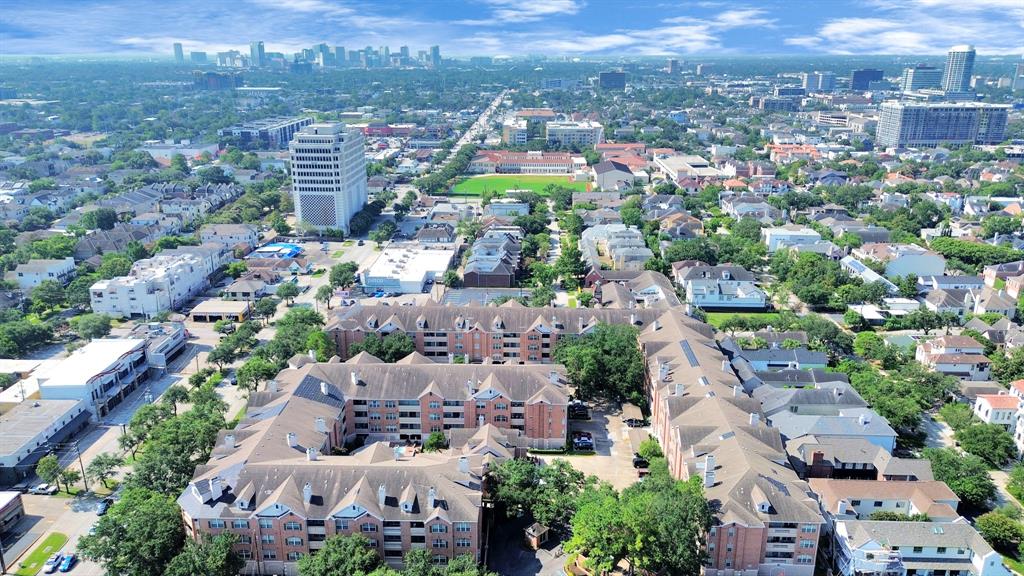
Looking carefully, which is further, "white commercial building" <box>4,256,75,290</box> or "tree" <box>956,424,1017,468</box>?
"white commercial building" <box>4,256,75,290</box>

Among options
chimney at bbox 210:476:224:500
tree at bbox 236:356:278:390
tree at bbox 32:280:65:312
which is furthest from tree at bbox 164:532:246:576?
tree at bbox 32:280:65:312

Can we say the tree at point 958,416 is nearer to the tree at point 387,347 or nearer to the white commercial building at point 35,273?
the tree at point 387,347

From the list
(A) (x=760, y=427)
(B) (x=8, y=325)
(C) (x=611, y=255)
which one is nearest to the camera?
(A) (x=760, y=427)

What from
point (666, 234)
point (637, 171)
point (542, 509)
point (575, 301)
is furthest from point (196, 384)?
point (637, 171)

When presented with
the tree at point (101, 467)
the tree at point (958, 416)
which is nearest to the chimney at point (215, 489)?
the tree at point (101, 467)

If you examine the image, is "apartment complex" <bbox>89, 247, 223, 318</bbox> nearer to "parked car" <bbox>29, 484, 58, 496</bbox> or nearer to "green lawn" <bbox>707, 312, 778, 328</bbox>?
"parked car" <bbox>29, 484, 58, 496</bbox>

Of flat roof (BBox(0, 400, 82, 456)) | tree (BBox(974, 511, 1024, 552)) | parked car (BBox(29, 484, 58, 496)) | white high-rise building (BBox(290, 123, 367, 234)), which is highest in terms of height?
white high-rise building (BBox(290, 123, 367, 234))

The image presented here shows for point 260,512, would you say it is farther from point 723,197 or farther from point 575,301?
point 723,197
